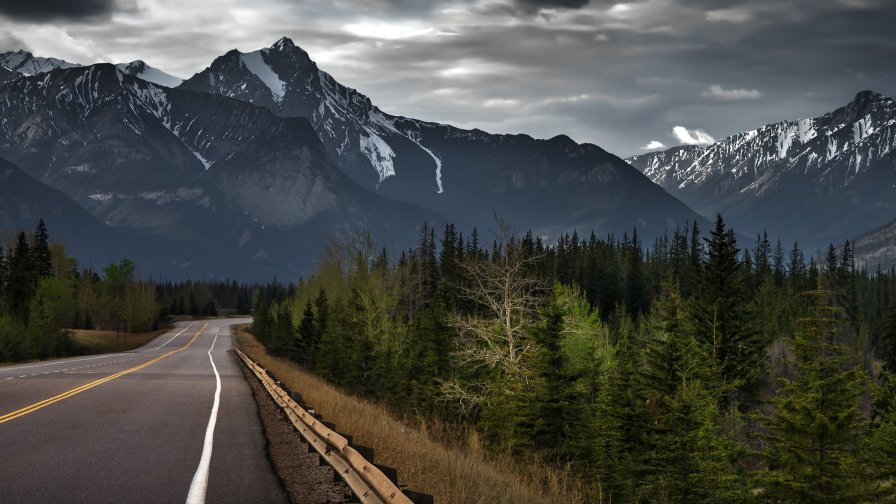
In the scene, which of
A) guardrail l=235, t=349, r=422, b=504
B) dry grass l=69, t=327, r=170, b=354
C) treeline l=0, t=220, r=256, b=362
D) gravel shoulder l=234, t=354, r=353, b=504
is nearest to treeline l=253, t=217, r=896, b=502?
gravel shoulder l=234, t=354, r=353, b=504

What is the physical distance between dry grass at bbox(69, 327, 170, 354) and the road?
220ft

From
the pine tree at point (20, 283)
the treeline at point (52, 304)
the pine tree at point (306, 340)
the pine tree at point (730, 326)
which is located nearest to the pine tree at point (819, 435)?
the pine tree at point (730, 326)

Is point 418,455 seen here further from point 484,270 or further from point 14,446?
point 484,270

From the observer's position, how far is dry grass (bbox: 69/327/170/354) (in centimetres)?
8475

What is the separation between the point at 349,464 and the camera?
9.33 meters

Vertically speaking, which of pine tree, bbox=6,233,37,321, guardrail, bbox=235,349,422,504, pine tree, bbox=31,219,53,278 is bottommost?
guardrail, bbox=235,349,422,504

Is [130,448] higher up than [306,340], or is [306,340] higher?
[130,448]

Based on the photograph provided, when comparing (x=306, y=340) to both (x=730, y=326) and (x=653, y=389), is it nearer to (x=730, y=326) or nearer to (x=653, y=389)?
(x=730, y=326)

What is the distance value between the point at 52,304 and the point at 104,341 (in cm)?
1309

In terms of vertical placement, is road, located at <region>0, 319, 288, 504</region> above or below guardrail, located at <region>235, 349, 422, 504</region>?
below

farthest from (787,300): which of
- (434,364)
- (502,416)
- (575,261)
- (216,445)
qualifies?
(216,445)

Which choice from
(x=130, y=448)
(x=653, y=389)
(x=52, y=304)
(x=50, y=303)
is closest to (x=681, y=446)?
(x=653, y=389)

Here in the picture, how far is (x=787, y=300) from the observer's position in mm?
98688

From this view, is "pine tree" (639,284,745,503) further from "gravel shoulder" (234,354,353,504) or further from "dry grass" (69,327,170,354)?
"dry grass" (69,327,170,354)
